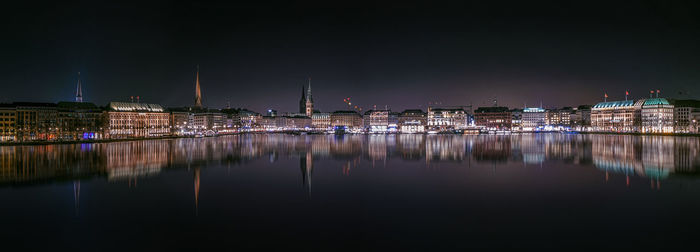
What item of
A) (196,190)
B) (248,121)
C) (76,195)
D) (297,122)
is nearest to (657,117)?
Answer: (196,190)

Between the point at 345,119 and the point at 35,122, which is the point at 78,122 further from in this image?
the point at 345,119

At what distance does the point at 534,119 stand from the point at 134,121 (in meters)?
145

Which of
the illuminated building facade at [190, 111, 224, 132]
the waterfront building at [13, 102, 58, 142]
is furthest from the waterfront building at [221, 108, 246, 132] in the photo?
the waterfront building at [13, 102, 58, 142]

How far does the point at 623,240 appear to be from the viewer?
440 inches

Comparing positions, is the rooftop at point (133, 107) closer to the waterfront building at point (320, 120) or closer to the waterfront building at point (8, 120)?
the waterfront building at point (8, 120)

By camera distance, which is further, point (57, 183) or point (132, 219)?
point (57, 183)

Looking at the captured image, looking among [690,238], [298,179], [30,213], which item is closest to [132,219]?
[30,213]

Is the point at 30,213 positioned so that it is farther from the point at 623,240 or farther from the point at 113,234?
the point at 623,240

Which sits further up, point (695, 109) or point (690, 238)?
point (695, 109)

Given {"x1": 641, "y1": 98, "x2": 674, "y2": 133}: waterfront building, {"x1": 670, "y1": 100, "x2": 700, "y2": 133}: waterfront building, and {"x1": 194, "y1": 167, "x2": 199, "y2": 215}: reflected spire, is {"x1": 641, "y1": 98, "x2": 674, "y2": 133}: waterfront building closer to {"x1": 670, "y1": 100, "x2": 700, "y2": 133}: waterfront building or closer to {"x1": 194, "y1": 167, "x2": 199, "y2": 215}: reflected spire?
{"x1": 670, "y1": 100, "x2": 700, "y2": 133}: waterfront building

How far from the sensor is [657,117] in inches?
3930

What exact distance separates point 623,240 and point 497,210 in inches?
169

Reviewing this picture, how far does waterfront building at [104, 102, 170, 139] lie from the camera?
8762cm

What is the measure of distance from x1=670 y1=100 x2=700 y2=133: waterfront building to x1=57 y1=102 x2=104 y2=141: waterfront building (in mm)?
132669
